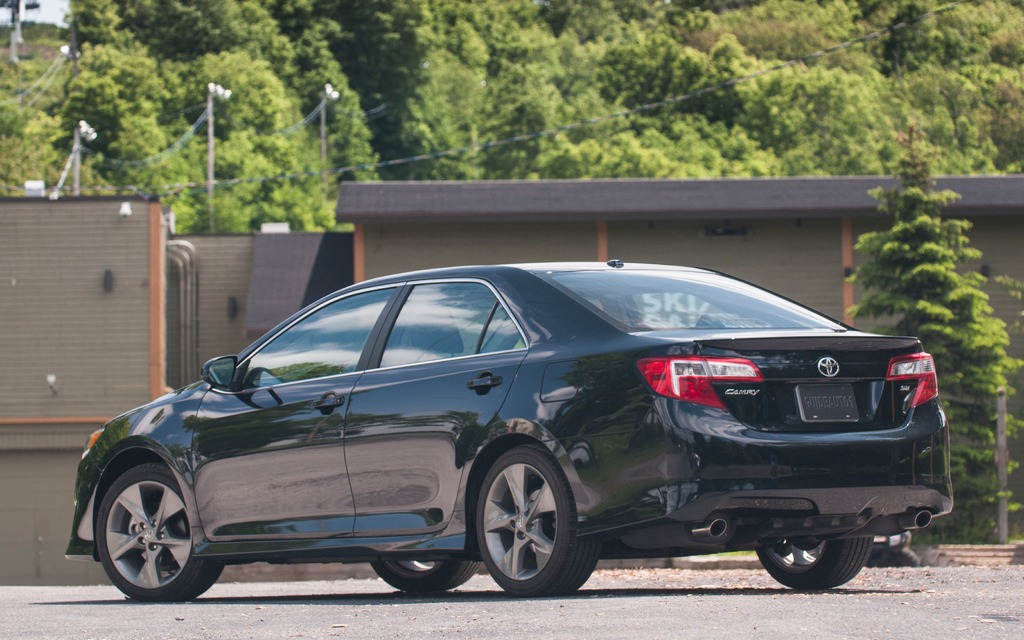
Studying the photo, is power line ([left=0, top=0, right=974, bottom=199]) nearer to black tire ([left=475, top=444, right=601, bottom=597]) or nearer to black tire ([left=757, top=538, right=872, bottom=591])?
black tire ([left=757, top=538, right=872, bottom=591])

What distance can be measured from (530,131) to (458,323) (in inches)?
2923

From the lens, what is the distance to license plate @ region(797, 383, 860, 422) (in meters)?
7.36

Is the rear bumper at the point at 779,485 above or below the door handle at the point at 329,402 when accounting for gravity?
below

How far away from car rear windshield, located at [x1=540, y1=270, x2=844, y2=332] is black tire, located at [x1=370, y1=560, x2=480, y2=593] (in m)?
2.40

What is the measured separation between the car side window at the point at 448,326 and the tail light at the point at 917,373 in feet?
5.83

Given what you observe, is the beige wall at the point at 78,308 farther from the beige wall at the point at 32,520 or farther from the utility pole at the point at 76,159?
the utility pole at the point at 76,159

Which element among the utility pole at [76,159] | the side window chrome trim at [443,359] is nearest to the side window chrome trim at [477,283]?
the side window chrome trim at [443,359]

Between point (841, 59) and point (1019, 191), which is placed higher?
point (841, 59)

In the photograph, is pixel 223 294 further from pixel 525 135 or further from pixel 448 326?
pixel 525 135

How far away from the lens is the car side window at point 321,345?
28.3 ft

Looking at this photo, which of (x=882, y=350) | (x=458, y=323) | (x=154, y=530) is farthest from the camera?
(x=154, y=530)

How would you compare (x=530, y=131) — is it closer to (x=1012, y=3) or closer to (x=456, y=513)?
(x=1012, y=3)

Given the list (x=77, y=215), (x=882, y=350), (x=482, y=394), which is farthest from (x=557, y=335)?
(x=77, y=215)

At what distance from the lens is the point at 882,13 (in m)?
104
